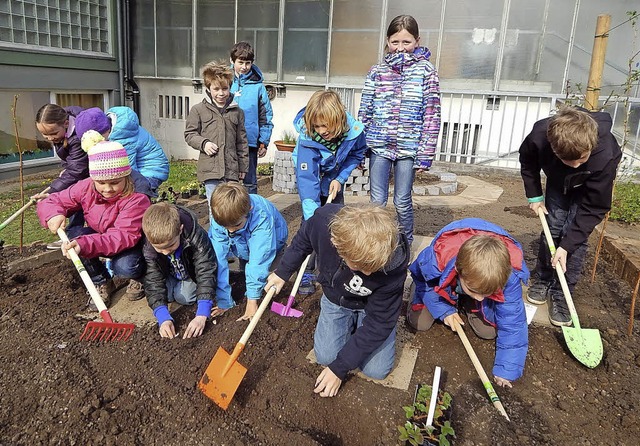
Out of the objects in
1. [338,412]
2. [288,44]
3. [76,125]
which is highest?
[288,44]

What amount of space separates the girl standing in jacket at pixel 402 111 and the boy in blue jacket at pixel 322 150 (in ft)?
0.88

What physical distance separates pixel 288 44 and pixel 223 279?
293 inches

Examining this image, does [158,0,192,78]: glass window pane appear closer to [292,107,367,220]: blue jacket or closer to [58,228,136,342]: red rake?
[292,107,367,220]: blue jacket

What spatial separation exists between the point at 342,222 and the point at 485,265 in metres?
0.76

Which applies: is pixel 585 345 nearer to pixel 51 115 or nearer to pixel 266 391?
pixel 266 391

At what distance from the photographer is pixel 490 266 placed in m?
2.33

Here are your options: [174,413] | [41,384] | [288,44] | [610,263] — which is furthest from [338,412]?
[288,44]

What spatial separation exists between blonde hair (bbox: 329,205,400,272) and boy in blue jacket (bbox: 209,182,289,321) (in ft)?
3.27

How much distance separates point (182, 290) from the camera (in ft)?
11.1

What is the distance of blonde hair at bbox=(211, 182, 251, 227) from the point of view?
292 cm

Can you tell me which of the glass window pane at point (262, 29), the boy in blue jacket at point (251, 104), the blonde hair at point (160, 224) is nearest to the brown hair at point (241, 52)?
the boy in blue jacket at point (251, 104)

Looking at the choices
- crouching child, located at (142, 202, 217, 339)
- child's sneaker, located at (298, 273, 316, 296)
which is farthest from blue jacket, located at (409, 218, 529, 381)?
crouching child, located at (142, 202, 217, 339)

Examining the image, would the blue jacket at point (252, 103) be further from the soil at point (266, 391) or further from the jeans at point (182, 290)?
the soil at point (266, 391)

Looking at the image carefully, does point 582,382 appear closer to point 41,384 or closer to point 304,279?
point 304,279
